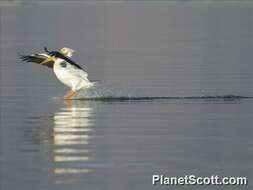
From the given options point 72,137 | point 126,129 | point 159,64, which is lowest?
point 72,137

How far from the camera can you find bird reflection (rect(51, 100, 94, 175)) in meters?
18.8

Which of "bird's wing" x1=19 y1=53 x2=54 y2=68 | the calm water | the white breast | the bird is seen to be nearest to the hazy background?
the calm water

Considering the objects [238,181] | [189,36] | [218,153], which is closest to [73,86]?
[218,153]

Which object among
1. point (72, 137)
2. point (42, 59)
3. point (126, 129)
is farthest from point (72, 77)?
point (72, 137)

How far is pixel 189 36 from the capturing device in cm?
6938

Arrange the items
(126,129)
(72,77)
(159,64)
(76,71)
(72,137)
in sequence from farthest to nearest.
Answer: (159,64) → (76,71) → (72,77) → (126,129) → (72,137)

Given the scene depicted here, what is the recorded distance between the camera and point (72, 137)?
2172cm

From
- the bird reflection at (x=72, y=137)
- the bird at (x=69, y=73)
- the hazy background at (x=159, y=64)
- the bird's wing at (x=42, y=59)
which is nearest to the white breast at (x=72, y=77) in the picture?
the bird at (x=69, y=73)

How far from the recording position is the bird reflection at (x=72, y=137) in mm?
18781

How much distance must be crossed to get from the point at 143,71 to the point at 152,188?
70.1 feet

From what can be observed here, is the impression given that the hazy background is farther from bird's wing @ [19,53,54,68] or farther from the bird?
the bird

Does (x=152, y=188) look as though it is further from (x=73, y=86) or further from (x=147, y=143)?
(x=73, y=86)

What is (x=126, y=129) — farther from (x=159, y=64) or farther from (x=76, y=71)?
(x=159, y=64)

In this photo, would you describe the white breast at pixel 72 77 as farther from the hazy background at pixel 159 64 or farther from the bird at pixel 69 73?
the hazy background at pixel 159 64
